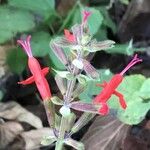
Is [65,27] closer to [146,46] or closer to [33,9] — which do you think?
[33,9]

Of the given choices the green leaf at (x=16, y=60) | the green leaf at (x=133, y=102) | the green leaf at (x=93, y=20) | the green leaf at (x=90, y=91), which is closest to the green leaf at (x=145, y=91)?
the green leaf at (x=133, y=102)

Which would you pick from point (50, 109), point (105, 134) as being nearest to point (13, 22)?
point (105, 134)

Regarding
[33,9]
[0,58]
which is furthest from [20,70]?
[33,9]

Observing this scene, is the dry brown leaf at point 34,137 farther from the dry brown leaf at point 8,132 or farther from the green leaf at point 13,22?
the green leaf at point 13,22

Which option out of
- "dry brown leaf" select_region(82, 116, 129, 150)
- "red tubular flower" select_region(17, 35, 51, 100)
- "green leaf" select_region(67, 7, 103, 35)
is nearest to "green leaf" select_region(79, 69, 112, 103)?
"dry brown leaf" select_region(82, 116, 129, 150)

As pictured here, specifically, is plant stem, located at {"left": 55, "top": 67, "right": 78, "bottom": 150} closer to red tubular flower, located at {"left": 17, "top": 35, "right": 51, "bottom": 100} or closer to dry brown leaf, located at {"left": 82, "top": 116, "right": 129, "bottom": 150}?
red tubular flower, located at {"left": 17, "top": 35, "right": 51, "bottom": 100}
